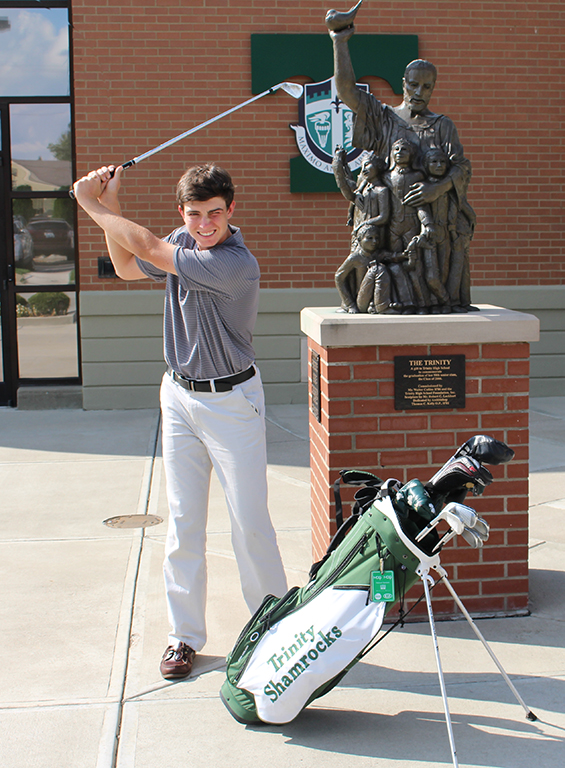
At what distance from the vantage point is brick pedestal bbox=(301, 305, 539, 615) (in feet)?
12.2

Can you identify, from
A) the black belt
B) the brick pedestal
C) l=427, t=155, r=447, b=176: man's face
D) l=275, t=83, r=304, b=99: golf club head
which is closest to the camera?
the black belt

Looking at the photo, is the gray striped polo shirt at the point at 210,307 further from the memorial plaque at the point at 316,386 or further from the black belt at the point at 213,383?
the memorial plaque at the point at 316,386

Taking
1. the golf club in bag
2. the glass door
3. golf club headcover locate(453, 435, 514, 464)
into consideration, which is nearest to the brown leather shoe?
the golf club in bag

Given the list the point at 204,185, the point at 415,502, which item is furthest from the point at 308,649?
the point at 204,185

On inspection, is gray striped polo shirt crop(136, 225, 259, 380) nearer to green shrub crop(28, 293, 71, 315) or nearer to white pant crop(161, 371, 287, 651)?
white pant crop(161, 371, 287, 651)

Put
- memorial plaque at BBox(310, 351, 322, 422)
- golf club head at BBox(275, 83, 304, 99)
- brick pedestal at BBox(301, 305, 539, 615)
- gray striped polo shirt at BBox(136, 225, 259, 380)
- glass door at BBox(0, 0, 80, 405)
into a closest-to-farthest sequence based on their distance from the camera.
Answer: gray striped polo shirt at BBox(136, 225, 259, 380) < brick pedestal at BBox(301, 305, 539, 615) < memorial plaque at BBox(310, 351, 322, 422) < golf club head at BBox(275, 83, 304, 99) < glass door at BBox(0, 0, 80, 405)

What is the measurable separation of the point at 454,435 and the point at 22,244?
7212 millimetres

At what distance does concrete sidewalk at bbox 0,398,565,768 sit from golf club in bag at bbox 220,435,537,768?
0.16 m

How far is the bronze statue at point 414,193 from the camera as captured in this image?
3.95m

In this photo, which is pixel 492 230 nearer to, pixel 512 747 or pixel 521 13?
pixel 521 13

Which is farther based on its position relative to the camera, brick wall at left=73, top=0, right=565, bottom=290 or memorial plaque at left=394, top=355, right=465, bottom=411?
brick wall at left=73, top=0, right=565, bottom=290

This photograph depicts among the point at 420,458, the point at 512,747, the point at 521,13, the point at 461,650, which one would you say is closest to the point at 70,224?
the point at 521,13

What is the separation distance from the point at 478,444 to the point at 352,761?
1.13m

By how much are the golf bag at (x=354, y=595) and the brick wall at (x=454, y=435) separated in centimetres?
84
